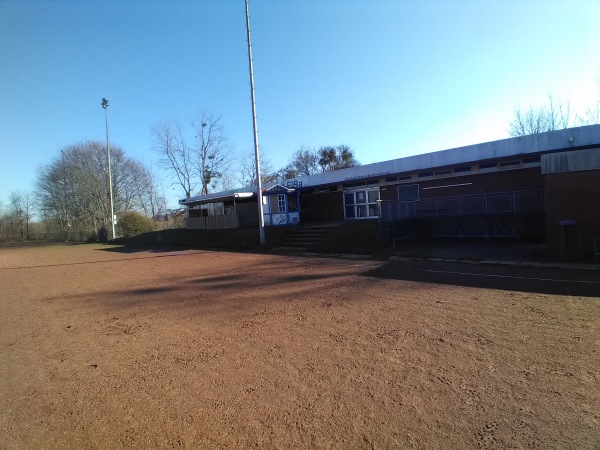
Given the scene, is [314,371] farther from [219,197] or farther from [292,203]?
[219,197]

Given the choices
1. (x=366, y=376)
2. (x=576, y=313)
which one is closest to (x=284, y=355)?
(x=366, y=376)

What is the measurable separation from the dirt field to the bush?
36.4 m

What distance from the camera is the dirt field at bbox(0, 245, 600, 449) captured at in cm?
305

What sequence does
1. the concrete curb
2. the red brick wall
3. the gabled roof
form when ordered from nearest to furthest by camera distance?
the concrete curb → the red brick wall → the gabled roof

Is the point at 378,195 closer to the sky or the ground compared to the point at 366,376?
closer to the sky

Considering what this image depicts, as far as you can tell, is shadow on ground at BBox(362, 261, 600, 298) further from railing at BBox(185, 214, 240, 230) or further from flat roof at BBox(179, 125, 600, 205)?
railing at BBox(185, 214, 240, 230)

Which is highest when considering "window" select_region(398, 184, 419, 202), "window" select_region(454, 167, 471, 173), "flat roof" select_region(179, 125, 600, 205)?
"flat roof" select_region(179, 125, 600, 205)

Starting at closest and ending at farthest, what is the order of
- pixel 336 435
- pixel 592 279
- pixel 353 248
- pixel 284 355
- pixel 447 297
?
pixel 336 435
pixel 284 355
pixel 447 297
pixel 592 279
pixel 353 248

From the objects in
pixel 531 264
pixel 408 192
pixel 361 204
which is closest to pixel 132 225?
pixel 361 204

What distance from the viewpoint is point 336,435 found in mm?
2965

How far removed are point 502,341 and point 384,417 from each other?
2.63 meters

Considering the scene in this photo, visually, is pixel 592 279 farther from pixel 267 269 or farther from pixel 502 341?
pixel 267 269

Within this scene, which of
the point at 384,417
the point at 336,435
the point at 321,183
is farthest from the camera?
the point at 321,183

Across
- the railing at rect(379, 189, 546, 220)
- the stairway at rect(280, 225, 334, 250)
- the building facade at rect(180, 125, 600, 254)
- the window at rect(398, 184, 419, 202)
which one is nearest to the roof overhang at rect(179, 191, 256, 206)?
the stairway at rect(280, 225, 334, 250)
